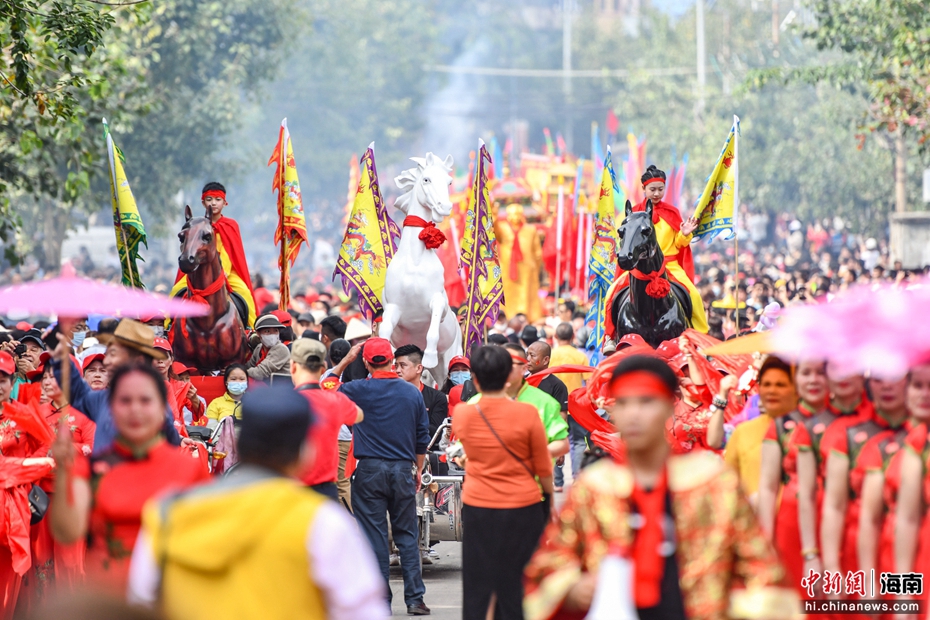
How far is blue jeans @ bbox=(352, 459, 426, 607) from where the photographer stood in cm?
858

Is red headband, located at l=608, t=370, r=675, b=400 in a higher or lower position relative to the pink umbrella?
lower

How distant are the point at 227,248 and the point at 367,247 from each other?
1862mm

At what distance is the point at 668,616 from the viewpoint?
416 cm

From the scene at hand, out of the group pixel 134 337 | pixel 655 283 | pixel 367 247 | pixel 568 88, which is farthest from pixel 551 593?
pixel 568 88

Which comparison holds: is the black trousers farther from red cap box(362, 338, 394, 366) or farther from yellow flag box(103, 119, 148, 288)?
yellow flag box(103, 119, 148, 288)

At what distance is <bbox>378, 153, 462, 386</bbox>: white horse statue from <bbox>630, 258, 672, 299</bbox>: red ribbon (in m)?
2.13

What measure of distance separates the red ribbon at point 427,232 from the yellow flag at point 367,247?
0.81 m

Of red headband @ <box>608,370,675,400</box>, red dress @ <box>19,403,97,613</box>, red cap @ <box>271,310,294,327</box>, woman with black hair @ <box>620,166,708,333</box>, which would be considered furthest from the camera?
woman with black hair @ <box>620,166,708,333</box>

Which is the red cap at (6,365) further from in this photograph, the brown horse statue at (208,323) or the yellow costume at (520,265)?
the yellow costume at (520,265)


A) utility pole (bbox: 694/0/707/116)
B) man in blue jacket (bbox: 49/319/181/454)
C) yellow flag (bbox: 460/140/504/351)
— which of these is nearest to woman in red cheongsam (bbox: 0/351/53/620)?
man in blue jacket (bbox: 49/319/181/454)

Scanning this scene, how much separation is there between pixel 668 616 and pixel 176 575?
1.51m

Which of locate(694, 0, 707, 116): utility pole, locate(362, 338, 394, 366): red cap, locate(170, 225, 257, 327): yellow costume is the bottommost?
locate(362, 338, 394, 366): red cap

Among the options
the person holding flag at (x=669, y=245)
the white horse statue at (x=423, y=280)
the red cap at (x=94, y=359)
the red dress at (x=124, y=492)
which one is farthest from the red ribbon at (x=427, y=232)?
the red dress at (x=124, y=492)

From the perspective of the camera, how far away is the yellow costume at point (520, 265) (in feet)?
76.1
